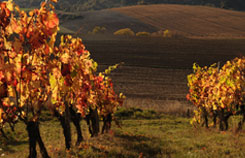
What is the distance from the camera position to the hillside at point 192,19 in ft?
289

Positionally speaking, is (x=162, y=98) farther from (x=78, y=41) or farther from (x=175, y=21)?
(x=175, y=21)

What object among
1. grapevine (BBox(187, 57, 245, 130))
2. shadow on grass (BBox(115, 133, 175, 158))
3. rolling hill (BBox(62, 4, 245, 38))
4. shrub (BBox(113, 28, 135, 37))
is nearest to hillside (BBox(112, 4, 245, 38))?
rolling hill (BBox(62, 4, 245, 38))

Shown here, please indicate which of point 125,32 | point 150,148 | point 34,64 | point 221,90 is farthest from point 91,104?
point 125,32

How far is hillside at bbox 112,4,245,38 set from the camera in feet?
289

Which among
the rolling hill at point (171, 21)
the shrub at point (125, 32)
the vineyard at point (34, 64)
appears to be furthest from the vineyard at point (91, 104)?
the rolling hill at point (171, 21)

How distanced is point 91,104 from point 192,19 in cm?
9806

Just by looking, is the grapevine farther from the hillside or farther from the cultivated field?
the hillside

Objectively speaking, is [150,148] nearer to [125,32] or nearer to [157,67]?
[157,67]

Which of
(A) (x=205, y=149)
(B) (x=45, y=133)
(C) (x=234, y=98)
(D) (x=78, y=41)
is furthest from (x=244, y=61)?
(B) (x=45, y=133)

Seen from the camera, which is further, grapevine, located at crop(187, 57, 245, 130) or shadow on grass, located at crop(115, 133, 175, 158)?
grapevine, located at crop(187, 57, 245, 130)

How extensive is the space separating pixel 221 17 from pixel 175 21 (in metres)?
17.9

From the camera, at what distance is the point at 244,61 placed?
13906 mm

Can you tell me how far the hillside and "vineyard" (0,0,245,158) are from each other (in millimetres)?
55625

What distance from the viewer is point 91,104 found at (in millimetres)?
10570
